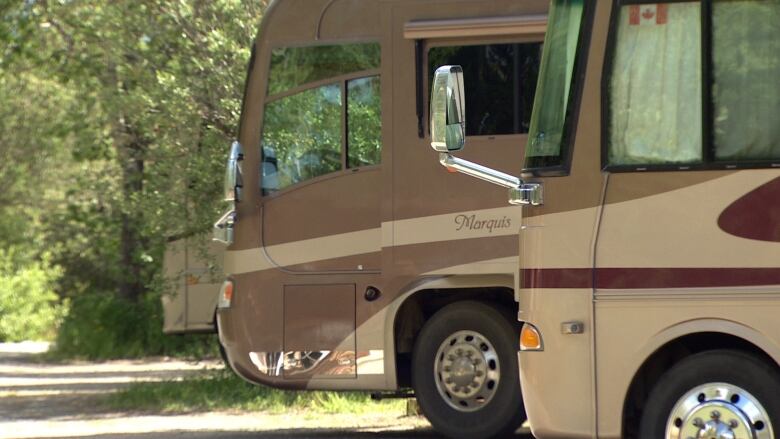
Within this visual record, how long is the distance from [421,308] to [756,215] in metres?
4.15

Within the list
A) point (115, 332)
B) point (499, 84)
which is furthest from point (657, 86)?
point (115, 332)

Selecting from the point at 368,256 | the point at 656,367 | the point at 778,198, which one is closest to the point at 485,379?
the point at 368,256

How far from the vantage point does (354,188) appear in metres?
10.6

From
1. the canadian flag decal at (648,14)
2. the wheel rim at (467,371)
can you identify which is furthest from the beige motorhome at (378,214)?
the canadian flag decal at (648,14)

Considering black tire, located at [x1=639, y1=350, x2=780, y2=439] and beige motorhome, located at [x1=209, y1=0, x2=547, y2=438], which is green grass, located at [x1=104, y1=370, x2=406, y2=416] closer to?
beige motorhome, located at [x1=209, y1=0, x2=547, y2=438]

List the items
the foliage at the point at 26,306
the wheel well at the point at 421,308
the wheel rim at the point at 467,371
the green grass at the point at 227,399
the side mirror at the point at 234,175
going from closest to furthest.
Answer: the wheel rim at the point at 467,371, the wheel well at the point at 421,308, the side mirror at the point at 234,175, the green grass at the point at 227,399, the foliage at the point at 26,306

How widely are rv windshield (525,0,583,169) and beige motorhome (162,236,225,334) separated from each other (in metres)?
8.14

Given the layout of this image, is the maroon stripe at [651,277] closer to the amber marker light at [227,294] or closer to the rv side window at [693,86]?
the rv side window at [693,86]

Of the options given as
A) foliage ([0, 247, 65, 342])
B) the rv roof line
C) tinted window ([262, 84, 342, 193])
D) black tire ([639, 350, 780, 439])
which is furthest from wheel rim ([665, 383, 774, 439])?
foliage ([0, 247, 65, 342])

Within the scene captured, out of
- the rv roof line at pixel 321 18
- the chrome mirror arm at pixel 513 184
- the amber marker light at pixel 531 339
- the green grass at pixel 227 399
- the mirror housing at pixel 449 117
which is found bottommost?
the green grass at pixel 227 399

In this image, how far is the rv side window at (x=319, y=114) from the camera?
10602 mm

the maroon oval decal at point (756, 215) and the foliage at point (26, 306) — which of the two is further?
the foliage at point (26, 306)

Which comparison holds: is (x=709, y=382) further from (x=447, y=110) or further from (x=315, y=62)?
(x=315, y=62)

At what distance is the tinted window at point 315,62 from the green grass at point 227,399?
144 inches
